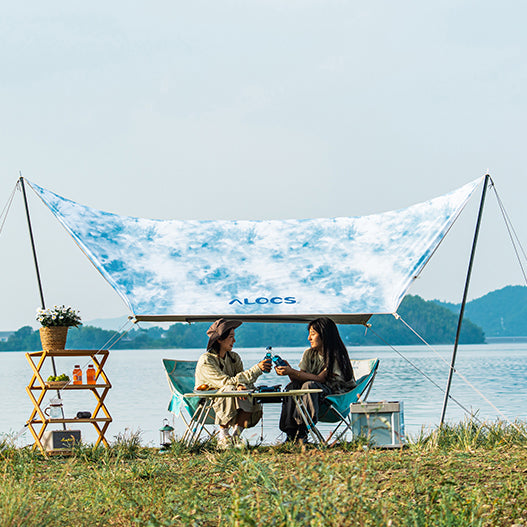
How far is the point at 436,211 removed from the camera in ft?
20.5

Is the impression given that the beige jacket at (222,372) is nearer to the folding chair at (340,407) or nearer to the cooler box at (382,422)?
the folding chair at (340,407)

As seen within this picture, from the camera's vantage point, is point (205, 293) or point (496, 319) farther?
point (496, 319)

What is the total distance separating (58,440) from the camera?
5434 millimetres

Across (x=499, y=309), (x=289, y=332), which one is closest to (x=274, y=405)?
(x=289, y=332)

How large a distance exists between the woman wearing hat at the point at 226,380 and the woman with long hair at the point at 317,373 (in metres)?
0.20

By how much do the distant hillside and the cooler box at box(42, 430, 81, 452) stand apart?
38.2 m

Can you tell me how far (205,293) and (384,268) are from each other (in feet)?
4.41

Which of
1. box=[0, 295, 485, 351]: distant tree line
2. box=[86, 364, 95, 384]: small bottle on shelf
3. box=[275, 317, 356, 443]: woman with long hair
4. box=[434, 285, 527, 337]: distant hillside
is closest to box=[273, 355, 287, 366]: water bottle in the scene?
box=[275, 317, 356, 443]: woman with long hair

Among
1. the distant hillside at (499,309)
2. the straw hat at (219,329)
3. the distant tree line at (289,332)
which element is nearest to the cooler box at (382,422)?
the straw hat at (219,329)

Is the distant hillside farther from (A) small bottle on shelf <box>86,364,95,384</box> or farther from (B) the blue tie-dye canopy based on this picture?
(A) small bottle on shelf <box>86,364,95,384</box>

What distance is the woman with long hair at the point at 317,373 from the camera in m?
5.34

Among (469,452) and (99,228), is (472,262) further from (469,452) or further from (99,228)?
(99,228)

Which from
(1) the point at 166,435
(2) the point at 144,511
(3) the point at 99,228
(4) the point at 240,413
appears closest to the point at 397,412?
(4) the point at 240,413

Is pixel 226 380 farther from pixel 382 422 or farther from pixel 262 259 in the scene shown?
pixel 262 259
